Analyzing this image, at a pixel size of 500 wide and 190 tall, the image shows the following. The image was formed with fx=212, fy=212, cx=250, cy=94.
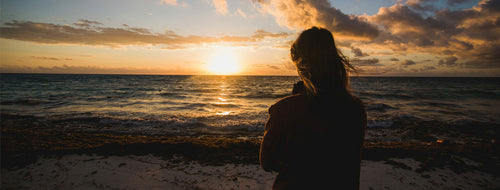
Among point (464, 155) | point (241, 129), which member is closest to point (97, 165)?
point (241, 129)

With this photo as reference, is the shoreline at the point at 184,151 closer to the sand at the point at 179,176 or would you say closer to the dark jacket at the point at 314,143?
the sand at the point at 179,176

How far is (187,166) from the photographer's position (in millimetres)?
4441

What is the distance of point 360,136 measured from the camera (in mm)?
1252

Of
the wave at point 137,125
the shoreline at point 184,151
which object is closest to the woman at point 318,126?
the shoreline at point 184,151

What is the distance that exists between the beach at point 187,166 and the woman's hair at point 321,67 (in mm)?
3094

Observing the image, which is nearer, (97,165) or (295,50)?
(295,50)

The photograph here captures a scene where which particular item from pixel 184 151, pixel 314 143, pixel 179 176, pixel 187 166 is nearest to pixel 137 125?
pixel 184 151

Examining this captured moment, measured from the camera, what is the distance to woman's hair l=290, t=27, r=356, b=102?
1122 millimetres

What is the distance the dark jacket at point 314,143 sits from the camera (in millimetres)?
1113

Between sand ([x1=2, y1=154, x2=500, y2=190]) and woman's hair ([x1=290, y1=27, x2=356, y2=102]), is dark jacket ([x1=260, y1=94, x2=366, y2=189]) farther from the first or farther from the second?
sand ([x1=2, y1=154, x2=500, y2=190])

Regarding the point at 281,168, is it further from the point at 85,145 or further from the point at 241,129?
the point at 241,129

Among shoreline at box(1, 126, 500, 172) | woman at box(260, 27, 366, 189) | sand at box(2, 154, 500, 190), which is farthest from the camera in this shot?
shoreline at box(1, 126, 500, 172)

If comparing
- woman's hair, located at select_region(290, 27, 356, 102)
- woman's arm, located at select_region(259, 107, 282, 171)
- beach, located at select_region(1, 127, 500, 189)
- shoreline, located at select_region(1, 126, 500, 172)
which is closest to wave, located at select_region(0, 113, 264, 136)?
shoreline, located at select_region(1, 126, 500, 172)

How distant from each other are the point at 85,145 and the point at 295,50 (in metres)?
6.28
